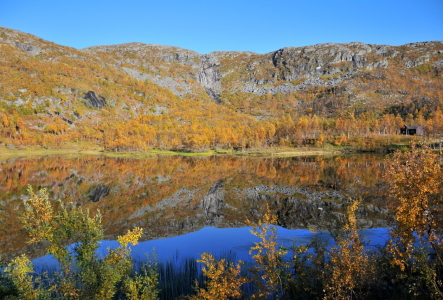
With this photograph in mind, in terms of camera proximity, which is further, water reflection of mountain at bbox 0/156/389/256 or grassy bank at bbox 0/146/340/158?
grassy bank at bbox 0/146/340/158

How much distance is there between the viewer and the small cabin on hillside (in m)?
111

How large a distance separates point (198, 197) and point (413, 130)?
A: 399 ft

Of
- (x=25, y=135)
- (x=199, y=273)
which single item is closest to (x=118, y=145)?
(x=25, y=135)

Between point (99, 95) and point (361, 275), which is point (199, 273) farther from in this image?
point (99, 95)

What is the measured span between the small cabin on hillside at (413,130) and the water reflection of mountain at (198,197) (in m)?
86.8

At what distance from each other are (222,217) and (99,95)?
196 meters

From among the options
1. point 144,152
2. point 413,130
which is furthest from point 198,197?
point 413,130

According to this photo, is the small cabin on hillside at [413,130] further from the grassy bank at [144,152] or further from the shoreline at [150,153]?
the shoreline at [150,153]

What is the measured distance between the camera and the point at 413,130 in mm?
115438

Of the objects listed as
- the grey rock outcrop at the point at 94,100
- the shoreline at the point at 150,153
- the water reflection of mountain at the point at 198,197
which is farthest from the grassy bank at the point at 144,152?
the grey rock outcrop at the point at 94,100

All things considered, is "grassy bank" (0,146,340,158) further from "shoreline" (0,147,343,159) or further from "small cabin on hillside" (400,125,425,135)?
"small cabin on hillside" (400,125,425,135)

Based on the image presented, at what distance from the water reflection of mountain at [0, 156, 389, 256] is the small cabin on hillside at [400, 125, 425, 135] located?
285ft

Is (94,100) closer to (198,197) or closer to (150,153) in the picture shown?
(150,153)

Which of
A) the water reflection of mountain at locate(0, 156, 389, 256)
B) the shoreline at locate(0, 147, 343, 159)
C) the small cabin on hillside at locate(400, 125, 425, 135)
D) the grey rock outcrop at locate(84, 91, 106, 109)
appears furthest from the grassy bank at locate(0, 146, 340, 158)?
the grey rock outcrop at locate(84, 91, 106, 109)
